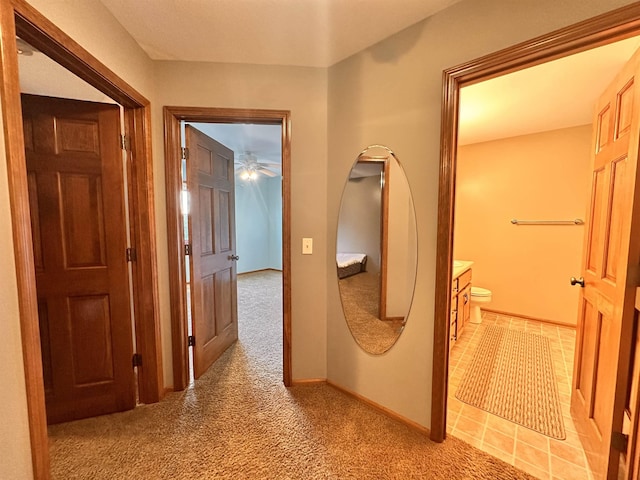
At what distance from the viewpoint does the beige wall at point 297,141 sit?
194cm

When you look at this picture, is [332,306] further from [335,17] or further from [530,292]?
[530,292]

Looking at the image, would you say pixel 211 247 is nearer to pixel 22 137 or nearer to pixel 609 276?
pixel 22 137

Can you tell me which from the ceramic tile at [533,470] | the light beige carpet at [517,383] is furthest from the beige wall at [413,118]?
the light beige carpet at [517,383]

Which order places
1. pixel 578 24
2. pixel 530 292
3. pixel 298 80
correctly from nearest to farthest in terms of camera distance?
1. pixel 578 24
2. pixel 298 80
3. pixel 530 292

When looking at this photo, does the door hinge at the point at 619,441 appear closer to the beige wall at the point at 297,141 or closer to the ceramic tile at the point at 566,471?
the ceramic tile at the point at 566,471

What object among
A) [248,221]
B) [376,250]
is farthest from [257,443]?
[248,221]

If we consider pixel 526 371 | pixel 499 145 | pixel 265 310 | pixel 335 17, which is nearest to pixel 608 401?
pixel 526 371

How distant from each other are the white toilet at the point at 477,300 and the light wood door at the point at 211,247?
290cm

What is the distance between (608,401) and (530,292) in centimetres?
264

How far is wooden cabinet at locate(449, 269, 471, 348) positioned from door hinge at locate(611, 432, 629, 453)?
4.39ft

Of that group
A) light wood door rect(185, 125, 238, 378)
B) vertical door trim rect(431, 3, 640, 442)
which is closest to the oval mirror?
vertical door trim rect(431, 3, 640, 442)

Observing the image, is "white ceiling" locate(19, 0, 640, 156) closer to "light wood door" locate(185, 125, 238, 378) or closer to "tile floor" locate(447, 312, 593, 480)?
"light wood door" locate(185, 125, 238, 378)

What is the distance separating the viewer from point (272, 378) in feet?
7.48

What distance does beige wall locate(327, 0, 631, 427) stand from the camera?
1.33 m
